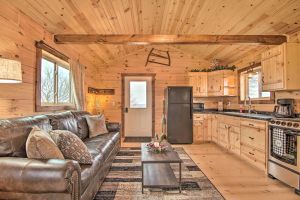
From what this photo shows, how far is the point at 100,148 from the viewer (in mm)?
3008

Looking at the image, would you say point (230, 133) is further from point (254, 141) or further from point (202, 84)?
point (202, 84)

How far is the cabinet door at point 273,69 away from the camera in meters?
3.52

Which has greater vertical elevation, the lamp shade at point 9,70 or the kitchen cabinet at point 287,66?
the kitchen cabinet at point 287,66

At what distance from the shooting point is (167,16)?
4.39 m

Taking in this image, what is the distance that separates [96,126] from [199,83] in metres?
3.39

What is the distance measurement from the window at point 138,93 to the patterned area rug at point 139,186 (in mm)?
3085

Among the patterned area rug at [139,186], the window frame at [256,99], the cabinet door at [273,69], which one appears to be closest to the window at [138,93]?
the window frame at [256,99]

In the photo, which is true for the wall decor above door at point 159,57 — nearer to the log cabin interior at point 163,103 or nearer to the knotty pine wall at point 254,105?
the log cabin interior at point 163,103

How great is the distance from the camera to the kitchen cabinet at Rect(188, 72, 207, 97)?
251 inches

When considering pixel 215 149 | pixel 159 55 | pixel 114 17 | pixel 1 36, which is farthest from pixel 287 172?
pixel 159 55

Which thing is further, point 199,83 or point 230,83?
point 199,83

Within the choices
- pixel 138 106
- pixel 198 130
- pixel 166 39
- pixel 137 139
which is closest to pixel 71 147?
pixel 166 39

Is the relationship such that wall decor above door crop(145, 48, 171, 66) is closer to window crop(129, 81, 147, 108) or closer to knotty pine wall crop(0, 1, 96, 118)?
window crop(129, 81, 147, 108)

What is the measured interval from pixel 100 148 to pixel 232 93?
13.9 feet
